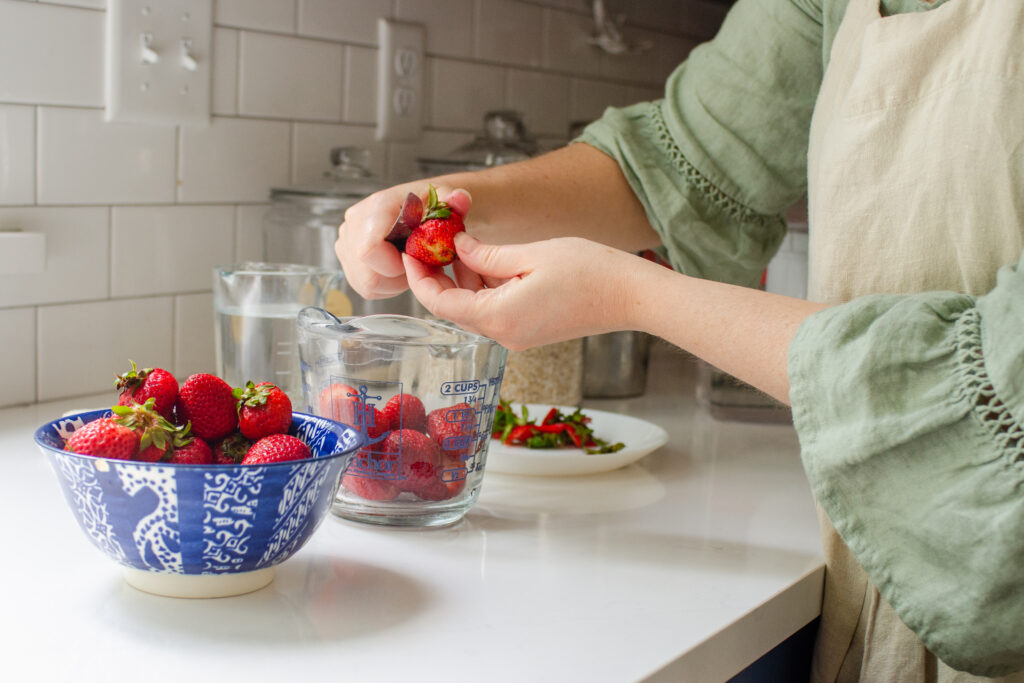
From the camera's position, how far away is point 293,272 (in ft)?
3.83

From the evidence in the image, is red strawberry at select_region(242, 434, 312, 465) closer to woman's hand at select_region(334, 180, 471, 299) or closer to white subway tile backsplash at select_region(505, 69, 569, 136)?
woman's hand at select_region(334, 180, 471, 299)

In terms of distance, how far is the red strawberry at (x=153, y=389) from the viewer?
29.2 inches

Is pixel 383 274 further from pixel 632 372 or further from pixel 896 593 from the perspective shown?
pixel 632 372

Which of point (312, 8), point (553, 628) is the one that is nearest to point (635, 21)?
point (312, 8)

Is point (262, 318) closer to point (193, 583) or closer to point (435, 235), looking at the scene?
point (435, 235)

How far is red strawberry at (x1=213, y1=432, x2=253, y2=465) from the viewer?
2.42 feet

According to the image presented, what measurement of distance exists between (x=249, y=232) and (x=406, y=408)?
0.62 m

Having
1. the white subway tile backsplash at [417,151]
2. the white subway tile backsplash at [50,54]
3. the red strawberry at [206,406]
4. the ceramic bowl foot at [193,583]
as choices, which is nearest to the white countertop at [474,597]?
the ceramic bowl foot at [193,583]

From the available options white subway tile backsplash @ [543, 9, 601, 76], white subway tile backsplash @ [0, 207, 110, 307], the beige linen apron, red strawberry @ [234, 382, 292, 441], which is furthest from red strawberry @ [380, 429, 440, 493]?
white subway tile backsplash @ [543, 9, 601, 76]

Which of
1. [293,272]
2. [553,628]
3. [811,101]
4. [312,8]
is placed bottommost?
[553,628]

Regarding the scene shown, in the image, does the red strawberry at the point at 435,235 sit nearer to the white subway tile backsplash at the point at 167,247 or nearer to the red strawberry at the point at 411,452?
the red strawberry at the point at 411,452

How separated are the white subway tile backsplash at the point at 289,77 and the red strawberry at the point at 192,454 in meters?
0.73

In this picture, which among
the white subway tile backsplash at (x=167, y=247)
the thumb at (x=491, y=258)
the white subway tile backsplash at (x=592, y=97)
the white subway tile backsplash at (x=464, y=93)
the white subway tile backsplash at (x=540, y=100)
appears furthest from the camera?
the white subway tile backsplash at (x=592, y=97)

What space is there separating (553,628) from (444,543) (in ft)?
0.58
